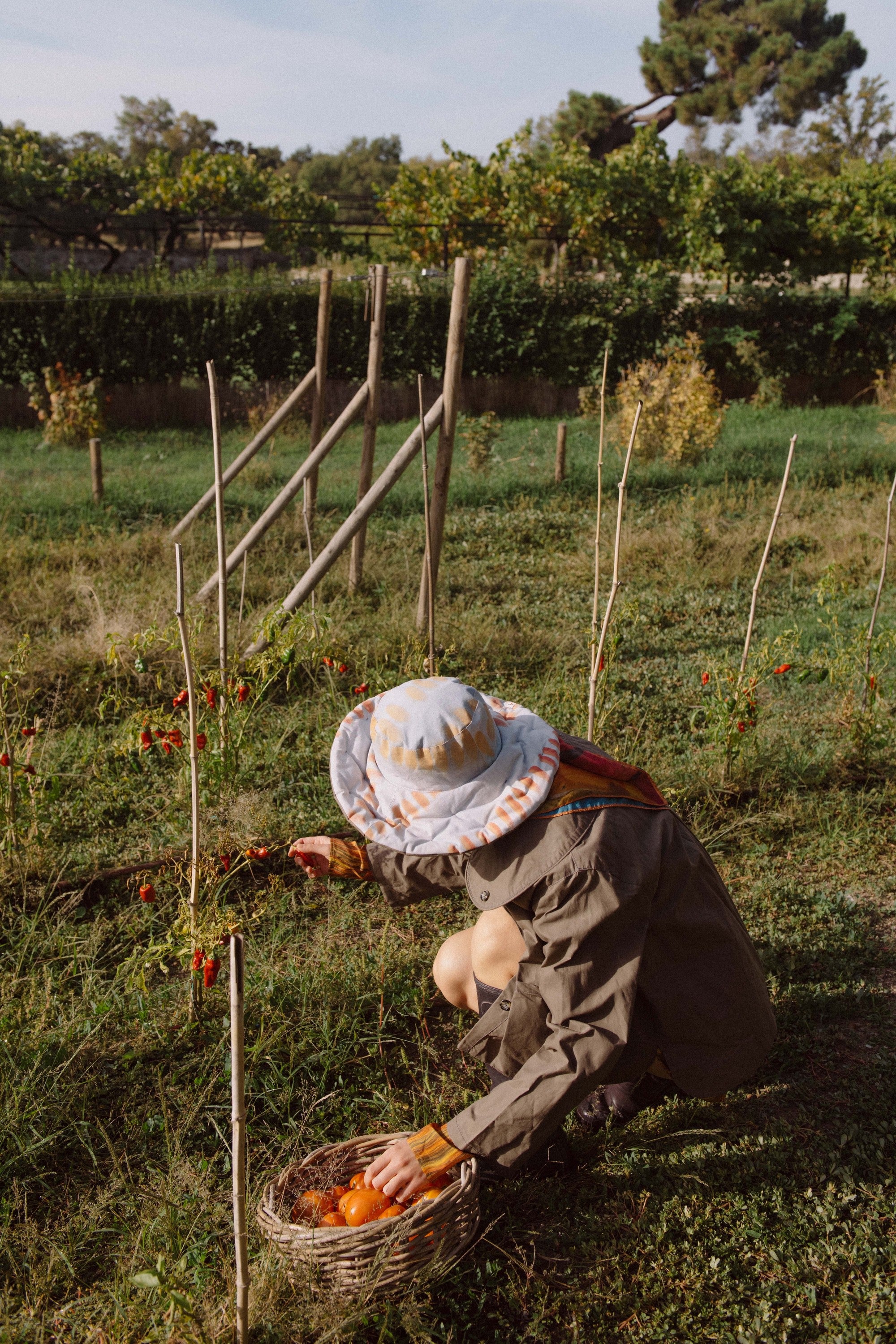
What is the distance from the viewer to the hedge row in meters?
10.7

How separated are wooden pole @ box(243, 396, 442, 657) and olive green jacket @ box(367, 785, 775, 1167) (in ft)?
8.82

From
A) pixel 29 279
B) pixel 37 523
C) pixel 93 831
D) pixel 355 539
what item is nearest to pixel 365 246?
pixel 29 279

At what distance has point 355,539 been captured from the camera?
16.5ft

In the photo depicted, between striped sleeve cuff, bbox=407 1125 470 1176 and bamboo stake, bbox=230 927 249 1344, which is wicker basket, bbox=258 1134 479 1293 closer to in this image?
striped sleeve cuff, bbox=407 1125 470 1176

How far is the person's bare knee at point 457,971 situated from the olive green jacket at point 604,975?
21 centimetres

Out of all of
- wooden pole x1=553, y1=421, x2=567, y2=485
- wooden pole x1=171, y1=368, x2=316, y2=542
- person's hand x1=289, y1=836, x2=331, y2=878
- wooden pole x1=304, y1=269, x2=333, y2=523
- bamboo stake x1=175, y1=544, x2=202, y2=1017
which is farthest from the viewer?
wooden pole x1=553, y1=421, x2=567, y2=485

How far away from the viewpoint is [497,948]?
6.31 feet

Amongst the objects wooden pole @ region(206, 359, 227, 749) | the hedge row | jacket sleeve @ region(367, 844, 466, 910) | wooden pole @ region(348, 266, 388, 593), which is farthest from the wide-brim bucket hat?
the hedge row

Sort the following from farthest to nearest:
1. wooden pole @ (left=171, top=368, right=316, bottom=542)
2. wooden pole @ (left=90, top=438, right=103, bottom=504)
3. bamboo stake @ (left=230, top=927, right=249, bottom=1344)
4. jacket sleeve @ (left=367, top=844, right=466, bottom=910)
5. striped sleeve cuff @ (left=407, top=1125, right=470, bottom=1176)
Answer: wooden pole @ (left=90, top=438, right=103, bottom=504) < wooden pole @ (left=171, top=368, right=316, bottom=542) < jacket sleeve @ (left=367, top=844, right=466, bottom=910) < striped sleeve cuff @ (left=407, top=1125, right=470, bottom=1176) < bamboo stake @ (left=230, top=927, right=249, bottom=1344)

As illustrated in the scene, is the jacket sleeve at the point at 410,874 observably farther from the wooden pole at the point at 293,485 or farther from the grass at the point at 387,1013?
the wooden pole at the point at 293,485

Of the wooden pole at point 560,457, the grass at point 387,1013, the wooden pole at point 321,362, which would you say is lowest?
the grass at point 387,1013

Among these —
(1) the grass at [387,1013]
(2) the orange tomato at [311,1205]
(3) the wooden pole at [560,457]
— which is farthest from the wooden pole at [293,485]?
(2) the orange tomato at [311,1205]

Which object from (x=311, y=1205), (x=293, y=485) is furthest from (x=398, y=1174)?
(x=293, y=485)

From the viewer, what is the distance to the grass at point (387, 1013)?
1.70 meters
